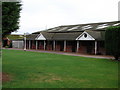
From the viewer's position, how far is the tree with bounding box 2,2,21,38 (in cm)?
956

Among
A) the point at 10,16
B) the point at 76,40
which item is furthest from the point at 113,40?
the point at 76,40

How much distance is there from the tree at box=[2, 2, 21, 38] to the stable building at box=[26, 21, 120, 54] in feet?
65.3

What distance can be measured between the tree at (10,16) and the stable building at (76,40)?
19.9m

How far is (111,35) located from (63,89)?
541 inches

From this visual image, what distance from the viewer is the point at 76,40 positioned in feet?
106

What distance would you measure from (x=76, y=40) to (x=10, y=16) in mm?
23101

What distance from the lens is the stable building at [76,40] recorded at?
29784 mm

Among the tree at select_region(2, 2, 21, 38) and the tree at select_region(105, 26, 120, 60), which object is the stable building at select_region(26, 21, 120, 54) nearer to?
the tree at select_region(105, 26, 120, 60)

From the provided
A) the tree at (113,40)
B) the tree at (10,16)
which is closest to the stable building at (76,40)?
the tree at (113,40)

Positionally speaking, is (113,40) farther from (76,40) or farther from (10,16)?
(76,40)

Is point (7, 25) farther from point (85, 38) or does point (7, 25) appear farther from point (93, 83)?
point (85, 38)

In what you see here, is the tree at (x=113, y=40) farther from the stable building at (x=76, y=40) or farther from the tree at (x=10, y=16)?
the tree at (x=10, y=16)

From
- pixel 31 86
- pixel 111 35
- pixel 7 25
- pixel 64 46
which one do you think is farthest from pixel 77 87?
pixel 64 46

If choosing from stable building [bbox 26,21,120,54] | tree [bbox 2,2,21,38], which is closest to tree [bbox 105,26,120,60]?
stable building [bbox 26,21,120,54]
